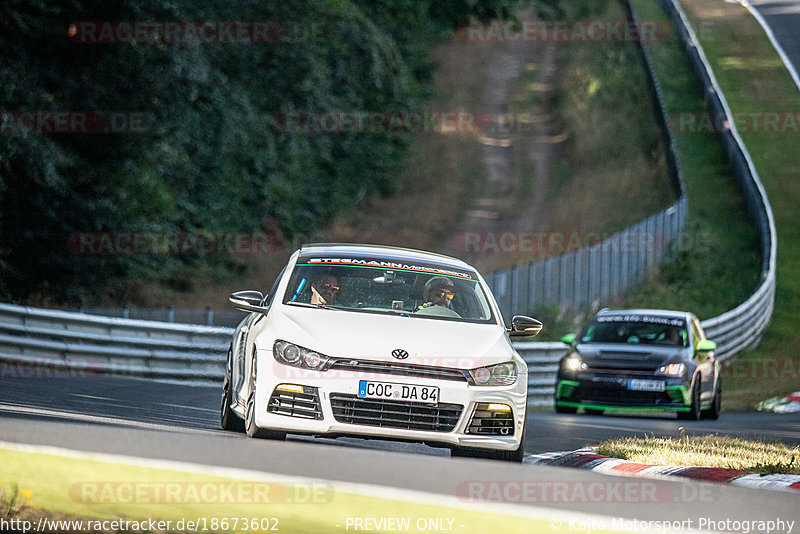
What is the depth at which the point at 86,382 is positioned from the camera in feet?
52.1

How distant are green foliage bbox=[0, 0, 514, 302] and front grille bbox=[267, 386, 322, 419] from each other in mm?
13201

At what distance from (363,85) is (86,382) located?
20.3 meters

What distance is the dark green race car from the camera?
1772cm

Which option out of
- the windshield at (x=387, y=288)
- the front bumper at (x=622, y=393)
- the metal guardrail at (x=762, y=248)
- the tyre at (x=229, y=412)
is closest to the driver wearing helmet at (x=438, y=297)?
the windshield at (x=387, y=288)

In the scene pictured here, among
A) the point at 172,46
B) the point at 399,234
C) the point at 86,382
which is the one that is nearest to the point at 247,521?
the point at 86,382

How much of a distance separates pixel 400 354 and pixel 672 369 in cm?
940

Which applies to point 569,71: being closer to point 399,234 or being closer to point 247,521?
point 399,234

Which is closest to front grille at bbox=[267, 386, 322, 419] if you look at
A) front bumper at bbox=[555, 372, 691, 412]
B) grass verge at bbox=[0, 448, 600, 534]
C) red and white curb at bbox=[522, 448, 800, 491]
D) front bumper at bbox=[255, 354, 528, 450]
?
front bumper at bbox=[255, 354, 528, 450]

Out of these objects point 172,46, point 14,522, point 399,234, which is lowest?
point 399,234

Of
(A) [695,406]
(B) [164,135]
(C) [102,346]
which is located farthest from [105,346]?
(A) [695,406]

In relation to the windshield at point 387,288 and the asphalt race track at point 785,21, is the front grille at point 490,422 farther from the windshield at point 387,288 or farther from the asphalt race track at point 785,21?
the asphalt race track at point 785,21

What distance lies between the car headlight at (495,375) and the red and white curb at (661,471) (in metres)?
0.96

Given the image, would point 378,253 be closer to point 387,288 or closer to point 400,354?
point 387,288

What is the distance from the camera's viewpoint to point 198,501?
5633 millimetres
